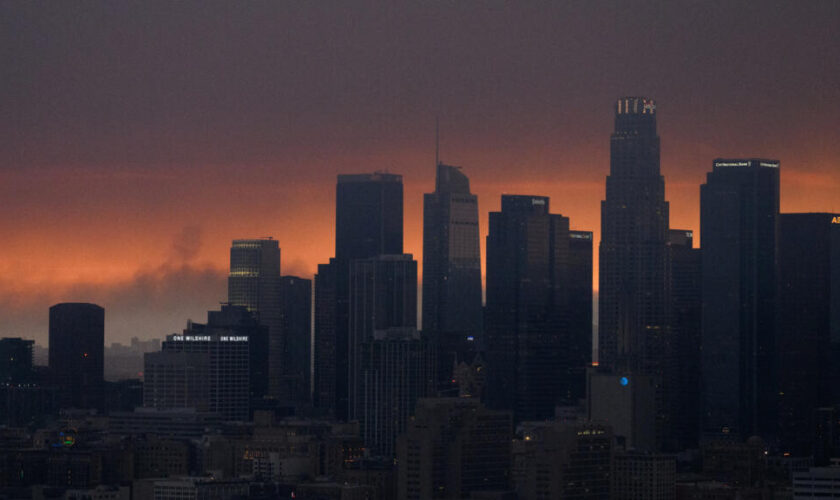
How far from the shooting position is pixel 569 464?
16625 cm

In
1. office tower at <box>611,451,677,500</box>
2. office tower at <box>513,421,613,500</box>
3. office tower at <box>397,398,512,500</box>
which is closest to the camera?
office tower at <box>513,421,613,500</box>

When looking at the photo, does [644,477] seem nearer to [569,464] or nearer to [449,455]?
[569,464]

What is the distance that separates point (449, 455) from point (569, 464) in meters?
12.6

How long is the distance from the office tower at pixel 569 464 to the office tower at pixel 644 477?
4.92 meters

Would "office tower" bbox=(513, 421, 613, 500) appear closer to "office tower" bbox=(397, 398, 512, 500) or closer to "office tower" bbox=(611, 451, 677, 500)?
"office tower" bbox=(397, 398, 512, 500)

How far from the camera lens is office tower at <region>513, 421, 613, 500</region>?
165 m

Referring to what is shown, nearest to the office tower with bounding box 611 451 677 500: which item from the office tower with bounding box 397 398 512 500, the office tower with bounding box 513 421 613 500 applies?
the office tower with bounding box 513 421 613 500

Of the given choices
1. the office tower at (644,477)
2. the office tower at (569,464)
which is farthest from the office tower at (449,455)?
the office tower at (644,477)

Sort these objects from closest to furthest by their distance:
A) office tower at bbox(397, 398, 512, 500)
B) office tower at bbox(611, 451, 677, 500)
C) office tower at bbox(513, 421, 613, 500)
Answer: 1. office tower at bbox(513, 421, 613, 500)
2. office tower at bbox(397, 398, 512, 500)
3. office tower at bbox(611, 451, 677, 500)

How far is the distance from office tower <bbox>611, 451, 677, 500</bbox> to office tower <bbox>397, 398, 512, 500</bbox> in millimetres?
9704

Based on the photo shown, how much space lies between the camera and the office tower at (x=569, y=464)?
164625 millimetres

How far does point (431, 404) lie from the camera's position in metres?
180

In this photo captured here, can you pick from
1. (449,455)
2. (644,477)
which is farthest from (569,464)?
(644,477)

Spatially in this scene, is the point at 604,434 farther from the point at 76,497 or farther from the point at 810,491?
the point at 76,497
